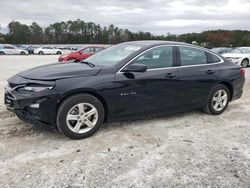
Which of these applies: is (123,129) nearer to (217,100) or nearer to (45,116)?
(45,116)

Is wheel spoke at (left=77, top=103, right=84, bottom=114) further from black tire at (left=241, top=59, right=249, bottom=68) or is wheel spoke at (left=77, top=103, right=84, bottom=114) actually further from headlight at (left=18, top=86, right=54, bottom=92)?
black tire at (left=241, top=59, right=249, bottom=68)

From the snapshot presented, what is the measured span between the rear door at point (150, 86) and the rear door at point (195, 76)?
0.18m

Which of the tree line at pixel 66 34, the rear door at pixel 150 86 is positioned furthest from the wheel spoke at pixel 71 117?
the tree line at pixel 66 34

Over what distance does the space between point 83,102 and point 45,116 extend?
57 centimetres

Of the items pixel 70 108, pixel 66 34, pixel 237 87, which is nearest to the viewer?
pixel 70 108

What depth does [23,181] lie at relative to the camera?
307 cm

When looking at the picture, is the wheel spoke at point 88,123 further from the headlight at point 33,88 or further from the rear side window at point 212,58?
the rear side window at point 212,58

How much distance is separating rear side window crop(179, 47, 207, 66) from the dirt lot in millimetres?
1138

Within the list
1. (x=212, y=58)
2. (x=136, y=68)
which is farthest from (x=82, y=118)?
(x=212, y=58)

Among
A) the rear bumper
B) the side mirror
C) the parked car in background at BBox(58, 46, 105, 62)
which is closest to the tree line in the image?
the parked car in background at BBox(58, 46, 105, 62)

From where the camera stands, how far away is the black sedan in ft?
13.2

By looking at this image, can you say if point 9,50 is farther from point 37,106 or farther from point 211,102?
point 37,106

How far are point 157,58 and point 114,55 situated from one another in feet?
2.51

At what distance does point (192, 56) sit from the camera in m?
5.37
